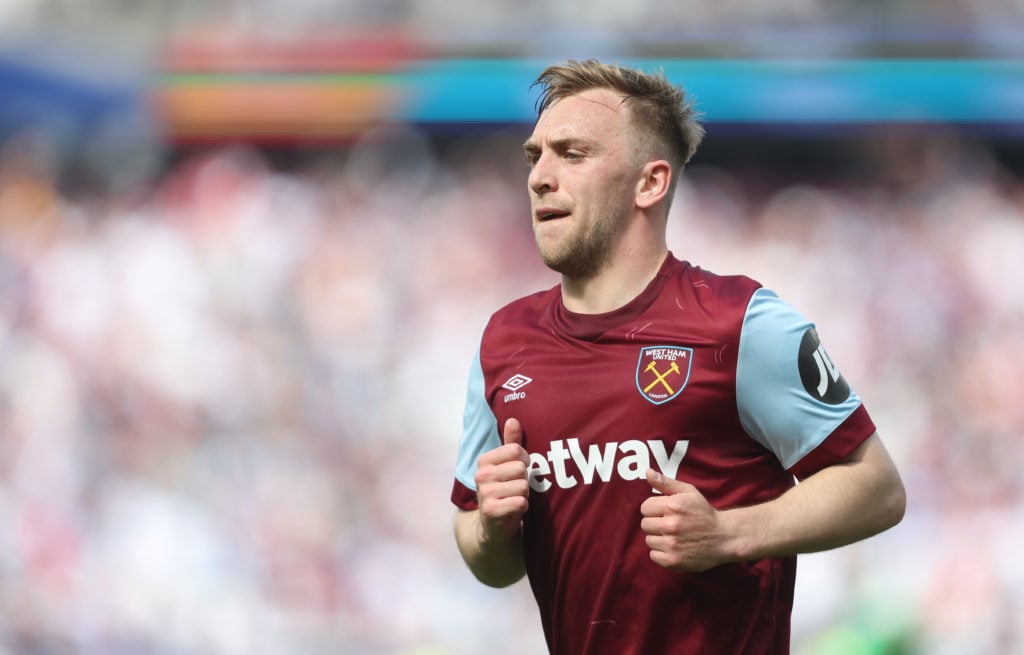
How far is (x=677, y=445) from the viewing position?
8.61ft

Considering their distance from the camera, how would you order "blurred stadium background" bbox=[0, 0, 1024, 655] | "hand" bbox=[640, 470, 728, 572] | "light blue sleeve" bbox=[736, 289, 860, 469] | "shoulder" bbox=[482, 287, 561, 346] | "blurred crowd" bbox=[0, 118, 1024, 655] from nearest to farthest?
1. "hand" bbox=[640, 470, 728, 572]
2. "light blue sleeve" bbox=[736, 289, 860, 469]
3. "shoulder" bbox=[482, 287, 561, 346]
4. "blurred crowd" bbox=[0, 118, 1024, 655]
5. "blurred stadium background" bbox=[0, 0, 1024, 655]

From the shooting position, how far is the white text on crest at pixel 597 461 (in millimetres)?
2627

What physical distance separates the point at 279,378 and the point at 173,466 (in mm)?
979

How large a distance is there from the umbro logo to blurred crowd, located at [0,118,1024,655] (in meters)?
5.66

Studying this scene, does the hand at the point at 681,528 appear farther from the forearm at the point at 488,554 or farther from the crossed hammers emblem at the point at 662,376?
the forearm at the point at 488,554

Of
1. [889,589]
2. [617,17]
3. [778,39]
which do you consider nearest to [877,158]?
[778,39]

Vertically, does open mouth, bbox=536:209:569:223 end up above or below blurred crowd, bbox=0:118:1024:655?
below

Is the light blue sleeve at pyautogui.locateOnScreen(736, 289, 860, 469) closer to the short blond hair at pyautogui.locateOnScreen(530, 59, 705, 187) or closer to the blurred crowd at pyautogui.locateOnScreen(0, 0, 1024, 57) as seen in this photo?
the short blond hair at pyautogui.locateOnScreen(530, 59, 705, 187)

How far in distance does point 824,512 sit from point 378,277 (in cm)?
702

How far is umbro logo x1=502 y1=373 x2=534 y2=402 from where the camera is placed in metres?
2.82

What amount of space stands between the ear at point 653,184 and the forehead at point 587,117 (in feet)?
0.35

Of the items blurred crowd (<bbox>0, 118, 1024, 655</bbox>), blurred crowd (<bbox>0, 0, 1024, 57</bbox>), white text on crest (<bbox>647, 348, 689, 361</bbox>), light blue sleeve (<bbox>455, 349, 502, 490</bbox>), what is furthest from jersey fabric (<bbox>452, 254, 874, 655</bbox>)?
blurred crowd (<bbox>0, 0, 1024, 57</bbox>)

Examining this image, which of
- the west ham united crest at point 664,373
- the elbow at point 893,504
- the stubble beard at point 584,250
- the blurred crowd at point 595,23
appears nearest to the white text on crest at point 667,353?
the west ham united crest at point 664,373

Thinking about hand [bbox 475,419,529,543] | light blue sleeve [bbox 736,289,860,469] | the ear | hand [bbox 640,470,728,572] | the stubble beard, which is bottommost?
hand [bbox 640,470,728,572]
